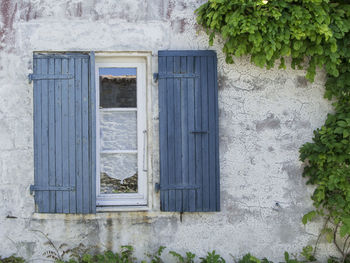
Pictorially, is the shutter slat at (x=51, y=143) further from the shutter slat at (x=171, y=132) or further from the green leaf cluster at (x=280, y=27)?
the green leaf cluster at (x=280, y=27)

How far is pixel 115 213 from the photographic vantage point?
4363mm

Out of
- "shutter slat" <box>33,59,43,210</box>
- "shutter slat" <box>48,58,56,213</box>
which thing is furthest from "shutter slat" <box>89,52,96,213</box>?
"shutter slat" <box>33,59,43,210</box>

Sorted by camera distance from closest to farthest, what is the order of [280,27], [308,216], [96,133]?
[280,27]
[308,216]
[96,133]

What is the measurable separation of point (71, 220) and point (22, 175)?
0.66 m

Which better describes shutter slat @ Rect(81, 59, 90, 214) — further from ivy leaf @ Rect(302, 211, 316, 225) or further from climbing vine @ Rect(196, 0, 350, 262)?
ivy leaf @ Rect(302, 211, 316, 225)

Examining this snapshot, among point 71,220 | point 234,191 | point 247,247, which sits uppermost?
point 234,191

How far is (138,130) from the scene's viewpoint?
4.53 metres

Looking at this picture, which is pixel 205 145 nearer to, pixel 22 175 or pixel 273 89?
pixel 273 89

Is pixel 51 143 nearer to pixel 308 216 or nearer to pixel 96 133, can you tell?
pixel 96 133

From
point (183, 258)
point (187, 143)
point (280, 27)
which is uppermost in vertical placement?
point (280, 27)

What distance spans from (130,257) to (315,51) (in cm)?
269

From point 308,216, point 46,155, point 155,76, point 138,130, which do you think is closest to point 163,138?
point 138,130

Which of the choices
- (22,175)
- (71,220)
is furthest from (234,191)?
(22,175)

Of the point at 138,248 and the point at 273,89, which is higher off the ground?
the point at 273,89
